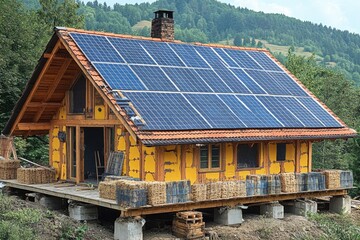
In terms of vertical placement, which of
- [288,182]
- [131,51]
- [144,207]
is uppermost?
[131,51]

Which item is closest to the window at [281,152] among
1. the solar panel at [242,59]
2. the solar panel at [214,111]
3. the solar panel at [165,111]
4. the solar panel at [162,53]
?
the solar panel at [214,111]

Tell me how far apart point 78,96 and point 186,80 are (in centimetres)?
425

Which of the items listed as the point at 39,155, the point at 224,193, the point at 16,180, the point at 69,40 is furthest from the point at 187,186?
the point at 39,155

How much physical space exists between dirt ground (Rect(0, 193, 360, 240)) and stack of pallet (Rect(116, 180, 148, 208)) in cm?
135

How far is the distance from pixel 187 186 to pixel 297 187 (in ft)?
16.5

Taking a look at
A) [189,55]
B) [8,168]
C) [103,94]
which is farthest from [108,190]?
[189,55]

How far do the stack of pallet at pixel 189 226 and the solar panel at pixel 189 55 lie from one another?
722 cm

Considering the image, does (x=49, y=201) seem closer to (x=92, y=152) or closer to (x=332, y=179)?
(x=92, y=152)

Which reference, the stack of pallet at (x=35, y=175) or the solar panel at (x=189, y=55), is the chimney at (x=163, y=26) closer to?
the solar panel at (x=189, y=55)

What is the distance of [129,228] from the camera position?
17562 millimetres

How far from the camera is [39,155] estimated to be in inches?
1364

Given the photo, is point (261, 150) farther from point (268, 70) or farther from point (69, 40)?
point (69, 40)

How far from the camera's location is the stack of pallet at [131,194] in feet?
57.0

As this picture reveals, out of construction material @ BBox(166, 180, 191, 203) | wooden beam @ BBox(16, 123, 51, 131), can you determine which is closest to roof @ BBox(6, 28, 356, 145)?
construction material @ BBox(166, 180, 191, 203)
